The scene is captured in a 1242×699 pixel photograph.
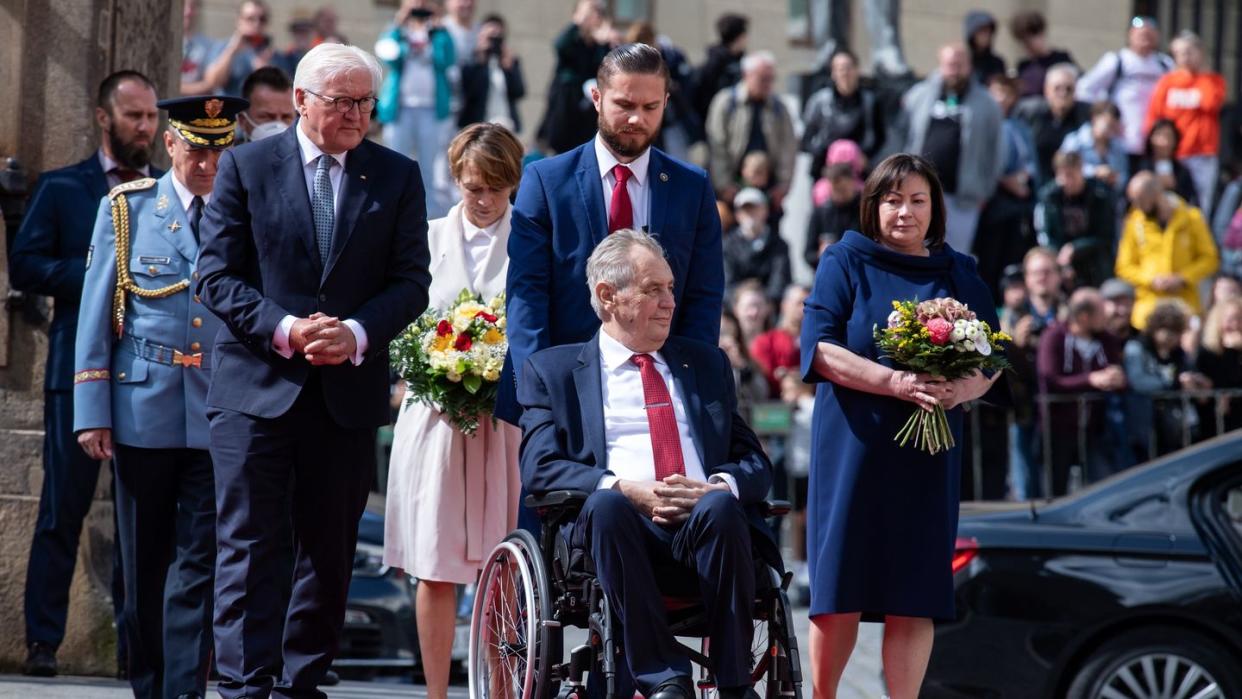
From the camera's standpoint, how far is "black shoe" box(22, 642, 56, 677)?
8.44 metres

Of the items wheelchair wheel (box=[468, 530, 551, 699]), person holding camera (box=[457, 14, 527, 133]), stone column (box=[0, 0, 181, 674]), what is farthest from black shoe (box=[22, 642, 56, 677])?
person holding camera (box=[457, 14, 527, 133])

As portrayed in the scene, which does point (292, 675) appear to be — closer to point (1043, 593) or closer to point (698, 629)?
point (698, 629)

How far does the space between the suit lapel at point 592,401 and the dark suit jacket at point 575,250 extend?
306 mm

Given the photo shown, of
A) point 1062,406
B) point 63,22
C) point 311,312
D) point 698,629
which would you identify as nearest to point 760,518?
point 698,629

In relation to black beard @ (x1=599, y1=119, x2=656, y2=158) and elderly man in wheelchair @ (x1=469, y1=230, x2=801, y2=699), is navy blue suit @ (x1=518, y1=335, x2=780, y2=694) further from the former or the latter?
black beard @ (x1=599, y1=119, x2=656, y2=158)

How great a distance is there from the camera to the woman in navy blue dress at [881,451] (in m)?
7.11

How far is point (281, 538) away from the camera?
6688 mm

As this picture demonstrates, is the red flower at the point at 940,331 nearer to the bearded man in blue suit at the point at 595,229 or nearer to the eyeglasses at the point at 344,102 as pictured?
the bearded man in blue suit at the point at 595,229

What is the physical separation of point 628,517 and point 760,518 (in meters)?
0.49

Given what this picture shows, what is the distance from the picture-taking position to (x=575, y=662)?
614 cm

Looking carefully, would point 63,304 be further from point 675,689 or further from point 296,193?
point 675,689

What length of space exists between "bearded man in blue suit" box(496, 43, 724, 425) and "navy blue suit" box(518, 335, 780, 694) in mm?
259

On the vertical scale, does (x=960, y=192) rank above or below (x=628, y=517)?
above

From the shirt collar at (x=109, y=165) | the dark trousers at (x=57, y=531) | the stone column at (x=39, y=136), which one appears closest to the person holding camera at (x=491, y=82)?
the stone column at (x=39, y=136)
